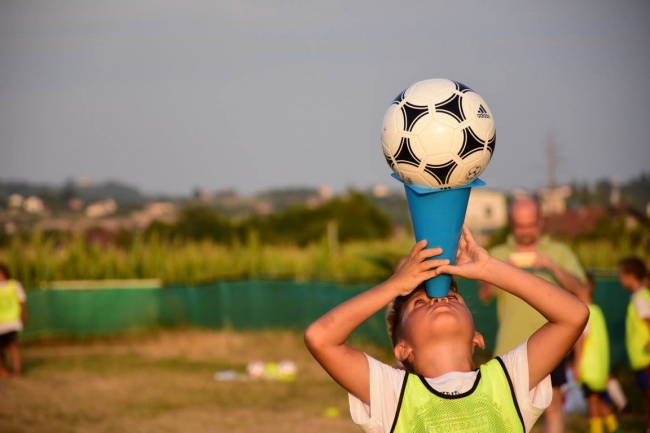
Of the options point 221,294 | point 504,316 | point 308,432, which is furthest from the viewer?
point 221,294

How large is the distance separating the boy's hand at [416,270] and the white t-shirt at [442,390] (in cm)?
32

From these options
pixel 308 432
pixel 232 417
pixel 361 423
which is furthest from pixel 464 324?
pixel 232 417

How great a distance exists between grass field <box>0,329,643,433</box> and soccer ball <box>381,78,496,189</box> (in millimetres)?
6560

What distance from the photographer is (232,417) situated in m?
11.0

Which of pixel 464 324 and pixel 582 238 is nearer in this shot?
pixel 464 324

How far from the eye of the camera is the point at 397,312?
3.76 m

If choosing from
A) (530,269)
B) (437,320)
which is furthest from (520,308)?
(437,320)

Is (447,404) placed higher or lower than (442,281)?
lower

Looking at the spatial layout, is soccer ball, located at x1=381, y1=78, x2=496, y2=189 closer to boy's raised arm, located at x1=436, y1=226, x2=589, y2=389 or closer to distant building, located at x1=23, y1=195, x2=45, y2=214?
boy's raised arm, located at x1=436, y1=226, x2=589, y2=389

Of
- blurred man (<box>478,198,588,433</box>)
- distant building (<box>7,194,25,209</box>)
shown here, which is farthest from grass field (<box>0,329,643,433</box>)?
distant building (<box>7,194,25,209</box>)

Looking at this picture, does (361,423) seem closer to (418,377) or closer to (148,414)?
(418,377)

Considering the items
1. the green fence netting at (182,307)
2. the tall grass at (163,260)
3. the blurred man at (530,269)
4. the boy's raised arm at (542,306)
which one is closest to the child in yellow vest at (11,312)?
the green fence netting at (182,307)

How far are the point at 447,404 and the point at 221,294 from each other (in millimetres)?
16607

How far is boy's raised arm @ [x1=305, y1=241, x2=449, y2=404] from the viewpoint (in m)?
3.37
